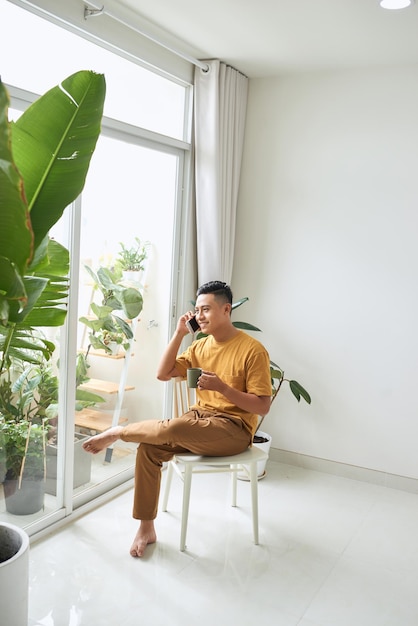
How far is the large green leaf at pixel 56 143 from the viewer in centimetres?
190

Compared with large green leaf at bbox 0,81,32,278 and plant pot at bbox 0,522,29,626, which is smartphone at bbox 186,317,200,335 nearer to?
plant pot at bbox 0,522,29,626

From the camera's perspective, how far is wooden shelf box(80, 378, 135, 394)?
11.4 ft

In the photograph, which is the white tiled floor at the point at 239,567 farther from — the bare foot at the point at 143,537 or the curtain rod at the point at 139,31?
the curtain rod at the point at 139,31

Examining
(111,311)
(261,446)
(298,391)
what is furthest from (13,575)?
(298,391)

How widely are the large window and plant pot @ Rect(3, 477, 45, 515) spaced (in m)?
0.03

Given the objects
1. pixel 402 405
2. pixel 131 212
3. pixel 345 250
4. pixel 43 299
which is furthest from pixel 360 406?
pixel 43 299

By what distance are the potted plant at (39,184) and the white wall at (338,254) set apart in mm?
2273

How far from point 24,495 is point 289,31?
2661 millimetres

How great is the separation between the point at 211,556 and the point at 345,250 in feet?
6.67

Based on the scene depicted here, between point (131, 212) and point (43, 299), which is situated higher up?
point (131, 212)

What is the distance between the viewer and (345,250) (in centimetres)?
406

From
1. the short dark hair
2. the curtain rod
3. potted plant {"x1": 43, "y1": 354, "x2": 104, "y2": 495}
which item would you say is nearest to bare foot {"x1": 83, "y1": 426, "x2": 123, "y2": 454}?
potted plant {"x1": 43, "y1": 354, "x2": 104, "y2": 495}

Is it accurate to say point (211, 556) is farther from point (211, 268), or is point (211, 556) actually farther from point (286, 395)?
point (211, 268)

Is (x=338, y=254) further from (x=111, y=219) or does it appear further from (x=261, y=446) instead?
(x=111, y=219)
